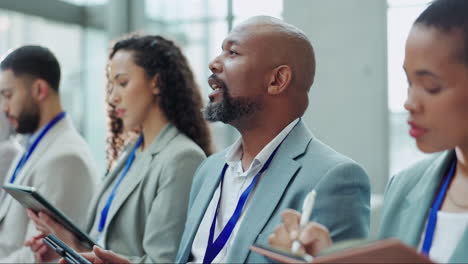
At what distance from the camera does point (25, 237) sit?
3.71 m

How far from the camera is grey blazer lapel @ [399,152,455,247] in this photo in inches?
70.1

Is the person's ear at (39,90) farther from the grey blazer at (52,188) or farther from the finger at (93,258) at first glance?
the finger at (93,258)

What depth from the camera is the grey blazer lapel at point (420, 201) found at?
178cm

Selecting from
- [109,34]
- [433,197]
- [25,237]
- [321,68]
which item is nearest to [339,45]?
[321,68]

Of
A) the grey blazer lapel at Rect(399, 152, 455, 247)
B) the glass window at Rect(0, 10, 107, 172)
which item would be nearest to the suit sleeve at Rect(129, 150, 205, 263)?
the grey blazer lapel at Rect(399, 152, 455, 247)

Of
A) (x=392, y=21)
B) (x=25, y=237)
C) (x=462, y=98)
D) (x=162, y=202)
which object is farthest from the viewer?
(x=392, y=21)

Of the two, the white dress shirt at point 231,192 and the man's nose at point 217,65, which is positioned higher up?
the man's nose at point 217,65

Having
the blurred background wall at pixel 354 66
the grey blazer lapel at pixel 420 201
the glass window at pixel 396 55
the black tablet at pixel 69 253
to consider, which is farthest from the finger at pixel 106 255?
A: the glass window at pixel 396 55

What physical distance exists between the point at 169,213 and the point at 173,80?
0.82 meters

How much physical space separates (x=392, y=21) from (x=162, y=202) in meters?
4.64

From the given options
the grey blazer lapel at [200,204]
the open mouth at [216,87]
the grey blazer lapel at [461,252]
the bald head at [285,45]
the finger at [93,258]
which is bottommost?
the finger at [93,258]

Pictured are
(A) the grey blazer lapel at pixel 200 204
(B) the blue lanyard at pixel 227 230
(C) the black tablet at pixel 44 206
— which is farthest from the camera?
(C) the black tablet at pixel 44 206

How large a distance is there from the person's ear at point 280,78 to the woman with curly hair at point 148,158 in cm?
85

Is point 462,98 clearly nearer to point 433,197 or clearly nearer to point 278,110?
point 433,197
